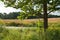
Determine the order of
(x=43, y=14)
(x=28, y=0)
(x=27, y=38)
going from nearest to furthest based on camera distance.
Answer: (x=27, y=38), (x=28, y=0), (x=43, y=14)

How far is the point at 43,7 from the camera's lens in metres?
11.7

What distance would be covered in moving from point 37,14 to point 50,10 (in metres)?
0.71

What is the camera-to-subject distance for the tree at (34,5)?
11.3 m

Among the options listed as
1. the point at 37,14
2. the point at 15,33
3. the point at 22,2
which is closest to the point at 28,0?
the point at 22,2

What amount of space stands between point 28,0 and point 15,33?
203 centimetres

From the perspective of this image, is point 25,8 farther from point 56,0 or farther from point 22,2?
point 56,0

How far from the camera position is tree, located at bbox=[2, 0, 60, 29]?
1127 cm

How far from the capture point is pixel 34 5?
457 inches

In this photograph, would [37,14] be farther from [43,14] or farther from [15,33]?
[15,33]

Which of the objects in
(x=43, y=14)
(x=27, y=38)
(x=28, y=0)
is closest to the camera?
(x=27, y=38)

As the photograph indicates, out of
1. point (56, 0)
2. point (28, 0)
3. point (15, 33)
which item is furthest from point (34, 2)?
point (15, 33)

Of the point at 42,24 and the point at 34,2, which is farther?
the point at 42,24

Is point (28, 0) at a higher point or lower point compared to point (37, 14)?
higher

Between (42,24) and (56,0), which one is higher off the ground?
(56,0)
